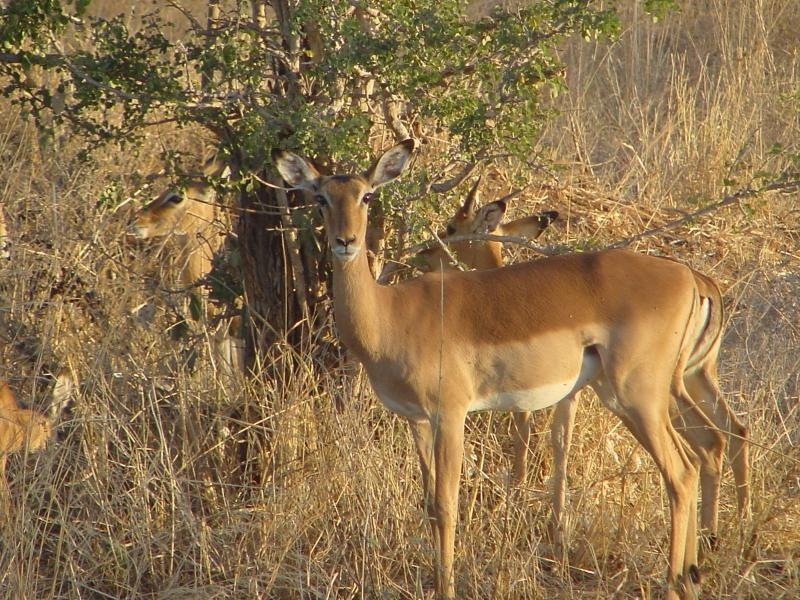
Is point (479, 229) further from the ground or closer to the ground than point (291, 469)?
further from the ground

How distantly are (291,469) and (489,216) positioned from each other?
5.84 feet

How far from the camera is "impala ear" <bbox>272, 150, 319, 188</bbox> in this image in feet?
14.4

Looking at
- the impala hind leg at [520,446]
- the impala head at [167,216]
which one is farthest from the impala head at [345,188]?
the impala head at [167,216]

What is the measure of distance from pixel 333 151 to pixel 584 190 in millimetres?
3119

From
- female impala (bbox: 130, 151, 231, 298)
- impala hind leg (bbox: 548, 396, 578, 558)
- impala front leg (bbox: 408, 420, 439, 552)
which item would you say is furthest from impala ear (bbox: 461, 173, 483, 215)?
female impala (bbox: 130, 151, 231, 298)

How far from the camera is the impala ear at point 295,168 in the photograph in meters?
4.39

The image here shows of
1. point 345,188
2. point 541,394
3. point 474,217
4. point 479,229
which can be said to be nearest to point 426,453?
point 541,394

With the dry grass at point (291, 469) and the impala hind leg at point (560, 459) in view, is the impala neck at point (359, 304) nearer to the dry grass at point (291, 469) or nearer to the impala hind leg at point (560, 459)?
the dry grass at point (291, 469)

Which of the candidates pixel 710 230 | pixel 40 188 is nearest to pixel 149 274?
pixel 40 188

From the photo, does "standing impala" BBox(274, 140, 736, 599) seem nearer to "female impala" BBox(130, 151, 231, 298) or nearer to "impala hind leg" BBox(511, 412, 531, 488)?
"impala hind leg" BBox(511, 412, 531, 488)

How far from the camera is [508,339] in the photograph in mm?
4340

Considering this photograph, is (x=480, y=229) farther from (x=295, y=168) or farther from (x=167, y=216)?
(x=167, y=216)

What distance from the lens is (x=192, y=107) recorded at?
492cm

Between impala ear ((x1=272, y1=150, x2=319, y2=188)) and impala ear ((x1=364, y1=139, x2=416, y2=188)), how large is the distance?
205mm
